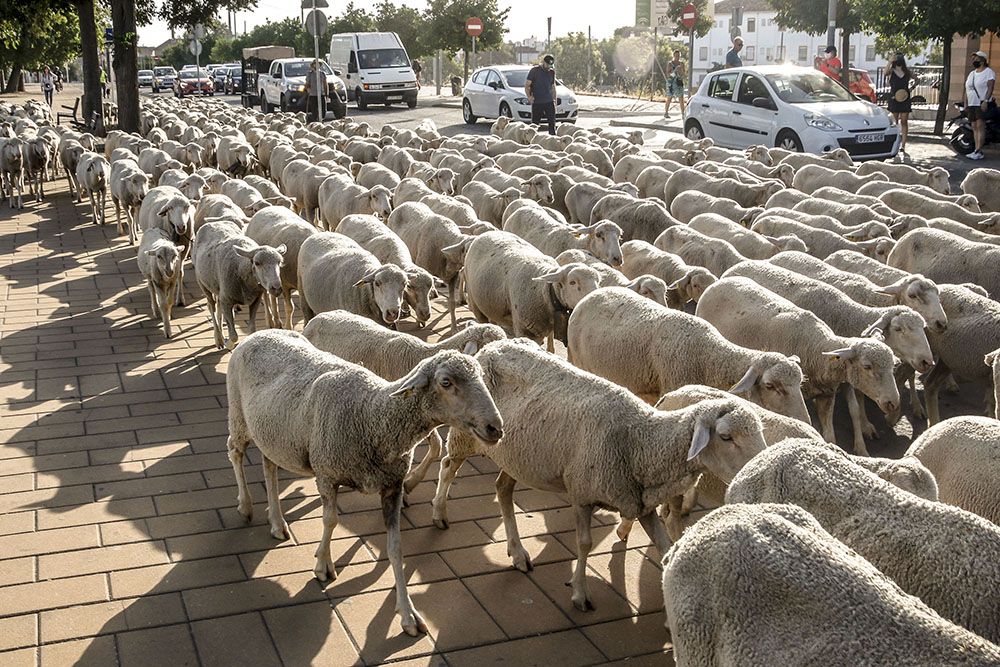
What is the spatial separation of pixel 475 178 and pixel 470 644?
9.29 meters

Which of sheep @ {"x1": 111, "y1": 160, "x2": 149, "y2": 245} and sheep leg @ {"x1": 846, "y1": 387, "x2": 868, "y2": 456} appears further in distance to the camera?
sheep @ {"x1": 111, "y1": 160, "x2": 149, "y2": 245}

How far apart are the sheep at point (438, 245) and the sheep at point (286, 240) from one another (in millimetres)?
979

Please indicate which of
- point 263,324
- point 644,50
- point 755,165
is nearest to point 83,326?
point 263,324

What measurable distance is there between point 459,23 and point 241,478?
46438 mm

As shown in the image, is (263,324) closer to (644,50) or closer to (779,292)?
(779,292)

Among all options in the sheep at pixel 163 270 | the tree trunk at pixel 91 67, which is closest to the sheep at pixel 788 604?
the sheep at pixel 163 270

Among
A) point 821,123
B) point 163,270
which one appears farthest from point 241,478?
point 821,123

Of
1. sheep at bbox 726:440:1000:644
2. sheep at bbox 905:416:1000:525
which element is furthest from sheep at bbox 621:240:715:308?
sheep at bbox 726:440:1000:644

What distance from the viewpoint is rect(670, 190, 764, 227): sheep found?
34.0 feet

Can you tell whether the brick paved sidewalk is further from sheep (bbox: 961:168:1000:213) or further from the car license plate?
the car license plate

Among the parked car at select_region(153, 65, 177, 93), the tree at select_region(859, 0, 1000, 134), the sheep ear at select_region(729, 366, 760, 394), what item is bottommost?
the sheep ear at select_region(729, 366, 760, 394)

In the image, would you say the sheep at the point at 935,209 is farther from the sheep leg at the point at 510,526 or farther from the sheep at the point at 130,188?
the sheep at the point at 130,188

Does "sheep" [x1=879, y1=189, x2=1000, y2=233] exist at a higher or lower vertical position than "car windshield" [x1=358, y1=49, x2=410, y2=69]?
lower

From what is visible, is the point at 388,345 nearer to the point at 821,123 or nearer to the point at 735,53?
the point at 821,123
